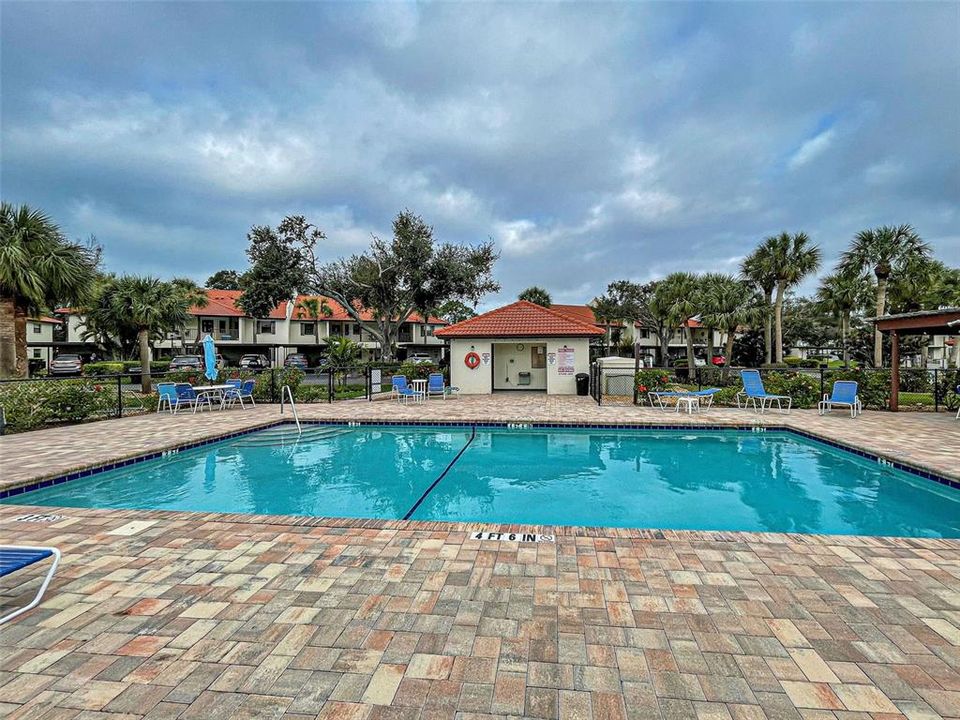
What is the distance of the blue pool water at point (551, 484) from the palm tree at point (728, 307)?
67.3 feet

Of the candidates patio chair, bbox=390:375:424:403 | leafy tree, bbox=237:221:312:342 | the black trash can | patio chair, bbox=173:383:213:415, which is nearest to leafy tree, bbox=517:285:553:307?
leafy tree, bbox=237:221:312:342

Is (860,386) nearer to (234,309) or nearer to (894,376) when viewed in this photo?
(894,376)

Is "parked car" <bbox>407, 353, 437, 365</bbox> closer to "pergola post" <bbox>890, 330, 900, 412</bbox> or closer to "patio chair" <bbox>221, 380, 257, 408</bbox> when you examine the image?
"patio chair" <bbox>221, 380, 257, 408</bbox>

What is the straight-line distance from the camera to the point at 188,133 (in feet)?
41.0

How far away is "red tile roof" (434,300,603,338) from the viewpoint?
712 inches

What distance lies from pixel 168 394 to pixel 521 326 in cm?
1232

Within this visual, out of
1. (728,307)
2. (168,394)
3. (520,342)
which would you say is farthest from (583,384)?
(728,307)

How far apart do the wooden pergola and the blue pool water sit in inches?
197

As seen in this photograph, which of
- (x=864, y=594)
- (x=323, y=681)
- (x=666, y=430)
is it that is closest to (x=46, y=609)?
(x=323, y=681)

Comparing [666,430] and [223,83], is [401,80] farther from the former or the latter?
[666,430]

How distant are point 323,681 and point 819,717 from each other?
2.13 metres

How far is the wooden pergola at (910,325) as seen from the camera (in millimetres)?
10867

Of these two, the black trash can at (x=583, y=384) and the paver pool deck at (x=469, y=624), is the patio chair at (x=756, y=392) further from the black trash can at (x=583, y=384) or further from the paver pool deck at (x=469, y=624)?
the paver pool deck at (x=469, y=624)

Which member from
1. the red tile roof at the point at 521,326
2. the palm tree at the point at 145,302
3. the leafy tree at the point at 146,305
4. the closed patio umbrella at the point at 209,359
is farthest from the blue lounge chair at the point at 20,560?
the palm tree at the point at 145,302
